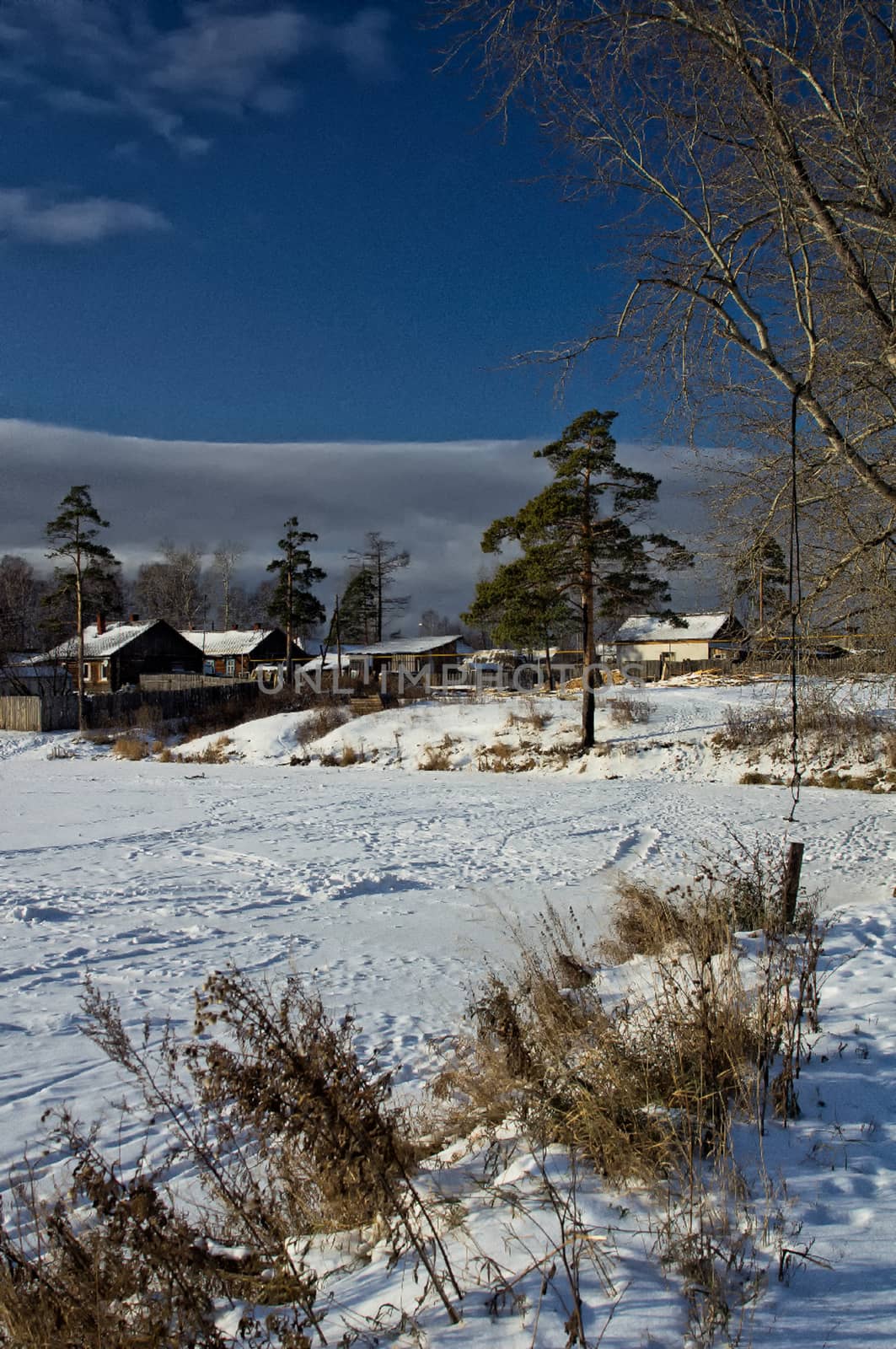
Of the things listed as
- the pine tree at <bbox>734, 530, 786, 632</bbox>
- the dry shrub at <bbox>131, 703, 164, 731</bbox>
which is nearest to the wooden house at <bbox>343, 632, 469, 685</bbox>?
the dry shrub at <bbox>131, 703, 164, 731</bbox>

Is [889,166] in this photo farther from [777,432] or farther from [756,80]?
[777,432]

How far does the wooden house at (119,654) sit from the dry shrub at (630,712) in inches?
1300

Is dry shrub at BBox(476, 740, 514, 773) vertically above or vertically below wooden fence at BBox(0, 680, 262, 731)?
below

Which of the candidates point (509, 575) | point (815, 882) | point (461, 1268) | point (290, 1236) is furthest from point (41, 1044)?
point (509, 575)

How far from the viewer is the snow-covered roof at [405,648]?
6366 centimetres

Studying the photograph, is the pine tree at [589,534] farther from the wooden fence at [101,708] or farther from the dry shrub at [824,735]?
the wooden fence at [101,708]

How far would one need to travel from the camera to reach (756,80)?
5.24 metres

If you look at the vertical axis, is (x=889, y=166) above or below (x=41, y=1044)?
above

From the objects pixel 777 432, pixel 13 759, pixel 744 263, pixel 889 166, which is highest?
pixel 889 166

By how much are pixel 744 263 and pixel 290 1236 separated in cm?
649

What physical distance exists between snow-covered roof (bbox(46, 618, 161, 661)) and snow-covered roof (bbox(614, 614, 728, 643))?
31057 millimetres

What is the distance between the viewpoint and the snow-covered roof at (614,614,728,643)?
54594 millimetres

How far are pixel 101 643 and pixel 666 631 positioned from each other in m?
37.1

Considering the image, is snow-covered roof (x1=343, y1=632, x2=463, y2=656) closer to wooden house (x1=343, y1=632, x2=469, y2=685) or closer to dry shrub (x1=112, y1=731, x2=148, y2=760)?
wooden house (x1=343, y1=632, x2=469, y2=685)
